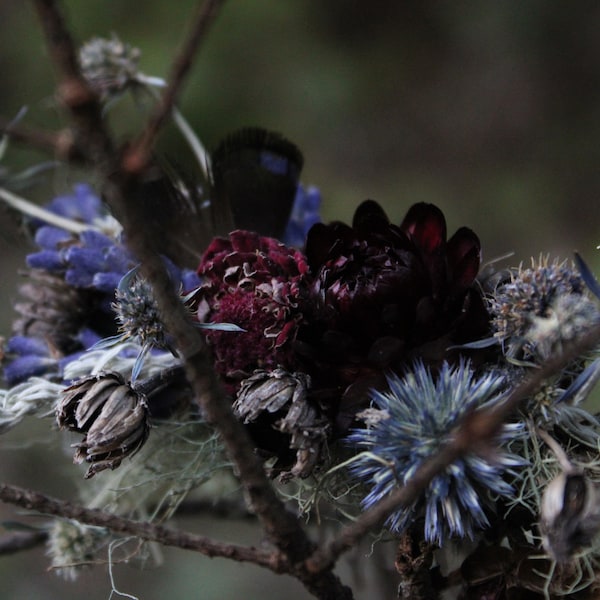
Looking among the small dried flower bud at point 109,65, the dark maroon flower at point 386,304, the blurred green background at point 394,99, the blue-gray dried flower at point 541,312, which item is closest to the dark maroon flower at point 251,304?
the dark maroon flower at point 386,304

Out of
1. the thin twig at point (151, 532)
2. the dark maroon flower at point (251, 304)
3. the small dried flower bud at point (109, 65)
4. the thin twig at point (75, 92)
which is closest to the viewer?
the thin twig at point (75, 92)

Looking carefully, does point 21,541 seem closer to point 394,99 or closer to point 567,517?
point 567,517

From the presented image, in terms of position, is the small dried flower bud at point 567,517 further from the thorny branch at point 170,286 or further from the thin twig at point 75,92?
the thin twig at point 75,92

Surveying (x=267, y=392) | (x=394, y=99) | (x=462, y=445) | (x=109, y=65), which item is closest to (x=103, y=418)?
(x=267, y=392)

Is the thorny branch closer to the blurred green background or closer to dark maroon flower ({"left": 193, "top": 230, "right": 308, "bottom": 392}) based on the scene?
dark maroon flower ({"left": 193, "top": 230, "right": 308, "bottom": 392})

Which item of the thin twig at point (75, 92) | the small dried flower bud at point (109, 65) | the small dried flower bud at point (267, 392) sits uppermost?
the small dried flower bud at point (109, 65)

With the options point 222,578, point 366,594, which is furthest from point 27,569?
point 366,594

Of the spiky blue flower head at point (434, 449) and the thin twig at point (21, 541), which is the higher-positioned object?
the thin twig at point (21, 541)
